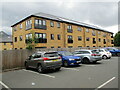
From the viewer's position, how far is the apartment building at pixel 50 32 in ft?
75.6

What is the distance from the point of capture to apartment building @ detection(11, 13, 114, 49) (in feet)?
Answer: 75.6

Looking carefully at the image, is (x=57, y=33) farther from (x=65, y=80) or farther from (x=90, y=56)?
(x=65, y=80)

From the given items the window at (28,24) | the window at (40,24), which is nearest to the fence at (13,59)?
the window at (40,24)

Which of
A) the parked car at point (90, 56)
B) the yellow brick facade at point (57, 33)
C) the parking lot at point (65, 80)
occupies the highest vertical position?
the yellow brick facade at point (57, 33)

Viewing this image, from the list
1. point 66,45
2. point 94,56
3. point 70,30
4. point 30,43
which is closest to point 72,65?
point 94,56

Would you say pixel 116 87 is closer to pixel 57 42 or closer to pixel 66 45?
pixel 57 42

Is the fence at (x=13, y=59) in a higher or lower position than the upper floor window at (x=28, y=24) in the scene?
lower

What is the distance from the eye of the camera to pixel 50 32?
25219 mm

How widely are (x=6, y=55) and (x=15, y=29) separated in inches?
855

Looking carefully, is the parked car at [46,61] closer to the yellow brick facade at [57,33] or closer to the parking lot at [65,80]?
the parking lot at [65,80]

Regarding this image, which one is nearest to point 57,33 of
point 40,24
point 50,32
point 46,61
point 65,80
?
point 50,32

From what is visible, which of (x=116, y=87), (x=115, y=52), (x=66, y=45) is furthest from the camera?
(x=66, y=45)

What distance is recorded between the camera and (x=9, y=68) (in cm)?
1045

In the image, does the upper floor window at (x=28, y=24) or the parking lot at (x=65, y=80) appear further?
the upper floor window at (x=28, y=24)
